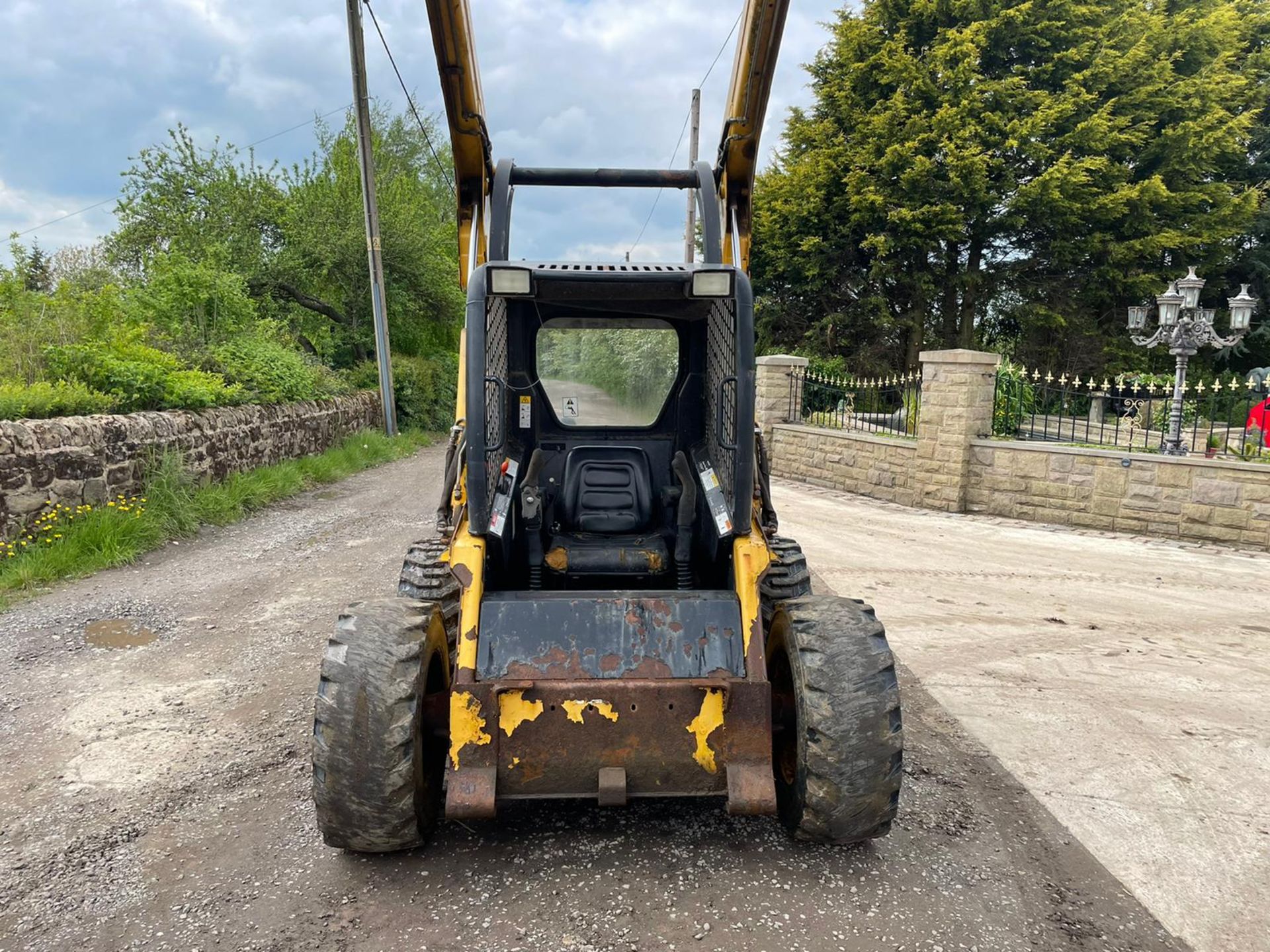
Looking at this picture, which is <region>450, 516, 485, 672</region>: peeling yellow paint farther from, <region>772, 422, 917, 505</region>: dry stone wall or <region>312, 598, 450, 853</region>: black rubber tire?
<region>772, 422, 917, 505</region>: dry stone wall

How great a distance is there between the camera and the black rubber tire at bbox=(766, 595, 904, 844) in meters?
2.72

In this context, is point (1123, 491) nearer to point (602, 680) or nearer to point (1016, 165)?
point (602, 680)

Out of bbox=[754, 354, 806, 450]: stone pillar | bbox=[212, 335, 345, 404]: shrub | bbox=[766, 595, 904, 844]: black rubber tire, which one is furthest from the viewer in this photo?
bbox=[754, 354, 806, 450]: stone pillar

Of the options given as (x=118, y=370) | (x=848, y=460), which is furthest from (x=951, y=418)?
(x=118, y=370)

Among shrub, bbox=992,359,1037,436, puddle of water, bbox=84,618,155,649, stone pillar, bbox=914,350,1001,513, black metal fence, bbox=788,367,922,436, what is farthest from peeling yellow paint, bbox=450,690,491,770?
shrub, bbox=992,359,1037,436

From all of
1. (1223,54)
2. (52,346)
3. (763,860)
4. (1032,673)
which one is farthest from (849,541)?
(1223,54)

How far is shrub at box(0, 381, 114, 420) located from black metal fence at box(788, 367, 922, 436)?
9.16 m

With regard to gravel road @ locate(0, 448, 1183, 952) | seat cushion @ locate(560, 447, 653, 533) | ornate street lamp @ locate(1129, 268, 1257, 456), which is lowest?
gravel road @ locate(0, 448, 1183, 952)

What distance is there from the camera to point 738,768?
2.85 metres

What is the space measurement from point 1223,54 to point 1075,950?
24215mm

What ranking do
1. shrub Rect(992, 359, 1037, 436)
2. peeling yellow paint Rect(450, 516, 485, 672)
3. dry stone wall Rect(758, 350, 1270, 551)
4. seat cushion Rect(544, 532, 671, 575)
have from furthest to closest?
shrub Rect(992, 359, 1037, 436)
dry stone wall Rect(758, 350, 1270, 551)
seat cushion Rect(544, 532, 671, 575)
peeling yellow paint Rect(450, 516, 485, 672)

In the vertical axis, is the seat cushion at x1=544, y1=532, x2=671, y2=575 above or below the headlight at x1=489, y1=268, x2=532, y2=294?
below

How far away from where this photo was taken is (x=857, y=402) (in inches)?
501

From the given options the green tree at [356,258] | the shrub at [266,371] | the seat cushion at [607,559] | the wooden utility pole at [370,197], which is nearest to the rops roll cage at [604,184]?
the seat cushion at [607,559]
